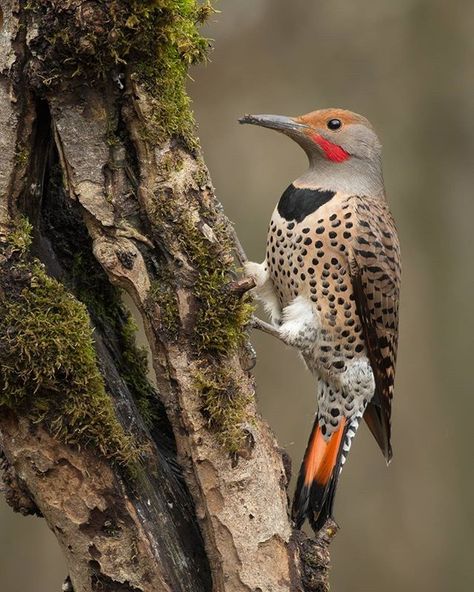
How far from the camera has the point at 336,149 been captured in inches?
160

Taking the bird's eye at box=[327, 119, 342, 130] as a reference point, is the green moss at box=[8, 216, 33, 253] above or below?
below

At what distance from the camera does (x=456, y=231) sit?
6.21 m

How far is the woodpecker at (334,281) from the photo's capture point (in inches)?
151

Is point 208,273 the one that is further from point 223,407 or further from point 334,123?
point 334,123

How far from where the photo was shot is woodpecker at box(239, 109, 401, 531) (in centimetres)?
385

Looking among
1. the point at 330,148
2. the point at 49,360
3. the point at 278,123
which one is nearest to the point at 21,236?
the point at 49,360

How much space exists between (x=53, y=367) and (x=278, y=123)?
1606 millimetres

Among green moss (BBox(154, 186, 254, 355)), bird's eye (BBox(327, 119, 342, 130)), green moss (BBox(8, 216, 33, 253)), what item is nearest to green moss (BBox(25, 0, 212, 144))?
green moss (BBox(154, 186, 254, 355))

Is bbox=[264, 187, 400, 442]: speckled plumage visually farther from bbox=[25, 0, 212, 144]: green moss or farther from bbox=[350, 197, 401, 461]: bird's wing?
bbox=[25, 0, 212, 144]: green moss

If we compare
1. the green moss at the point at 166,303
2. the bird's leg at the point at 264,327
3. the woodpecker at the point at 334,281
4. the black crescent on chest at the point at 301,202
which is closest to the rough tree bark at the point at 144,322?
the green moss at the point at 166,303

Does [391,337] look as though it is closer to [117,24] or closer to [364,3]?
[117,24]

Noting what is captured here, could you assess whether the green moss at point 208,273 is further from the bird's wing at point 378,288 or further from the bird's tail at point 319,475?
the bird's wing at point 378,288

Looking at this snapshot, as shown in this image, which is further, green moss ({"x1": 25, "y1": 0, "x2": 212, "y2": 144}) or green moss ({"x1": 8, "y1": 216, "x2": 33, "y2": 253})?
green moss ({"x1": 8, "y1": 216, "x2": 33, "y2": 253})

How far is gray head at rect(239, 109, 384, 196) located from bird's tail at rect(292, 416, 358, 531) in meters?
1.00
